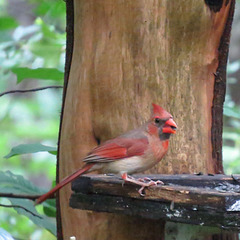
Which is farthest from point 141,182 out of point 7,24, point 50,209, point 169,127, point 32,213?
point 7,24

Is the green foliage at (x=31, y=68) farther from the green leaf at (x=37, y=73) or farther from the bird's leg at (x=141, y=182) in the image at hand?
the bird's leg at (x=141, y=182)

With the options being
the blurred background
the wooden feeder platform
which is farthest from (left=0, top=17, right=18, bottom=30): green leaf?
the wooden feeder platform

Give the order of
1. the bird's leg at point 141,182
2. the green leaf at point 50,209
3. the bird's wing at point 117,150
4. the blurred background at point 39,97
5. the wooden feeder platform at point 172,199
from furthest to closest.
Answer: the green leaf at point 50,209 → the blurred background at point 39,97 → the bird's wing at point 117,150 → the bird's leg at point 141,182 → the wooden feeder platform at point 172,199

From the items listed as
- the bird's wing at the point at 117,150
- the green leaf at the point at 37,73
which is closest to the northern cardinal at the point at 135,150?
the bird's wing at the point at 117,150

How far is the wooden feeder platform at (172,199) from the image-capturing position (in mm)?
1920

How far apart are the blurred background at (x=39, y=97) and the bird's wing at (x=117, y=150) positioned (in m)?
0.45

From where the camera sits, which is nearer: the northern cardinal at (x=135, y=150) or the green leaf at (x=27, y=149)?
the northern cardinal at (x=135, y=150)

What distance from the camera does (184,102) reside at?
2.74 m

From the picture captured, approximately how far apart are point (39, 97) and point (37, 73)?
4518 millimetres

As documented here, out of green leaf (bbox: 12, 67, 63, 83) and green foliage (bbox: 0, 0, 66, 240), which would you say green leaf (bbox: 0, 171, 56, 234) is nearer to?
green foliage (bbox: 0, 0, 66, 240)

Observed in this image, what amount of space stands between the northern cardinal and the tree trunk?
139mm

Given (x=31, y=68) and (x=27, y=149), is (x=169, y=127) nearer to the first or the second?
(x=27, y=149)

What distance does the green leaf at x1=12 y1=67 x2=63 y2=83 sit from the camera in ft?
9.50

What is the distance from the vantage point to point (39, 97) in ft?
24.4
